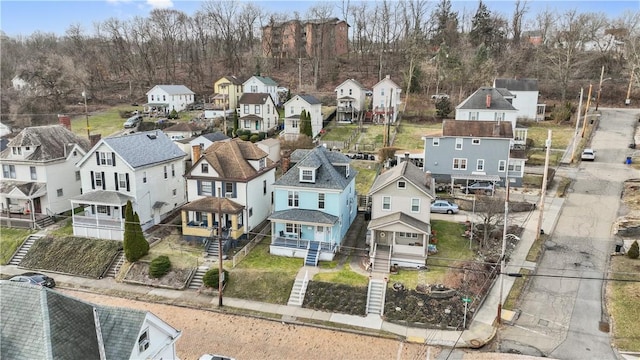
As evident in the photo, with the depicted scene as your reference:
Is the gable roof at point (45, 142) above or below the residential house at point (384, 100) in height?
below

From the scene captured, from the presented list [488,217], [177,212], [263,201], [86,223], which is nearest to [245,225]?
[263,201]

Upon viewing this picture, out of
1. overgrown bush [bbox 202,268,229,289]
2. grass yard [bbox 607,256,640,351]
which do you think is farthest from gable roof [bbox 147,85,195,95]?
grass yard [bbox 607,256,640,351]

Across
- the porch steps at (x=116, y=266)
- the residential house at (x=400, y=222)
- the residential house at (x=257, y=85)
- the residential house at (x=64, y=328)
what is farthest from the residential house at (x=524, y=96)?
the residential house at (x=64, y=328)

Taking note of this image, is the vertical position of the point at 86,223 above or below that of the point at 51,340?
below

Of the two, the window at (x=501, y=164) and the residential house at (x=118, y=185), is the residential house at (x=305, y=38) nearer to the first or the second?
the window at (x=501, y=164)

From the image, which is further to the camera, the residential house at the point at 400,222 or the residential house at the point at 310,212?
the residential house at the point at 310,212

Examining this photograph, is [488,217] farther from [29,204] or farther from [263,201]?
[29,204]

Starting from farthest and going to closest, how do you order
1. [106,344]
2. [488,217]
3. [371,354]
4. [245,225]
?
[245,225] < [488,217] < [371,354] < [106,344]
